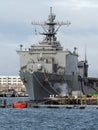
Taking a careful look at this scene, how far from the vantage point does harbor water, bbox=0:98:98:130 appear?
73.5 m

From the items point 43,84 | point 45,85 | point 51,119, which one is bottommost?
point 51,119

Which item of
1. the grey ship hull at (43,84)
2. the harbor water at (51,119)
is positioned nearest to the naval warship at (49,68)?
the grey ship hull at (43,84)

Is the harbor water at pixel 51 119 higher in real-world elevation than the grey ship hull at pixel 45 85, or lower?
lower

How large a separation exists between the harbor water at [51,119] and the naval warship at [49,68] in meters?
18.1

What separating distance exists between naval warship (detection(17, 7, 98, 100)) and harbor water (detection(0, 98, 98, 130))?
18.1 metres

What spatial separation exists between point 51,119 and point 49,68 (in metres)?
41.9

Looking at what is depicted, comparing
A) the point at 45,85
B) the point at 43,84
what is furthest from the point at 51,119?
the point at 45,85

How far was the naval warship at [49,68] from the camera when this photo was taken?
402ft

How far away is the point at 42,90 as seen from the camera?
12294 centimetres

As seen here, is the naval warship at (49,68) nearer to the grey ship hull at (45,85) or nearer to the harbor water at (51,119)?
the grey ship hull at (45,85)

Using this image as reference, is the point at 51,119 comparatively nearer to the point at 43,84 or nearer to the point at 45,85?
the point at 43,84

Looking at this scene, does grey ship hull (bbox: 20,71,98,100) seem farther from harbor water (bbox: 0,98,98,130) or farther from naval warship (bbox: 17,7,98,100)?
harbor water (bbox: 0,98,98,130)

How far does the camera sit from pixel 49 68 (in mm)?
125562

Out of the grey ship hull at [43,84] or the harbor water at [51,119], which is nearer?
the harbor water at [51,119]
